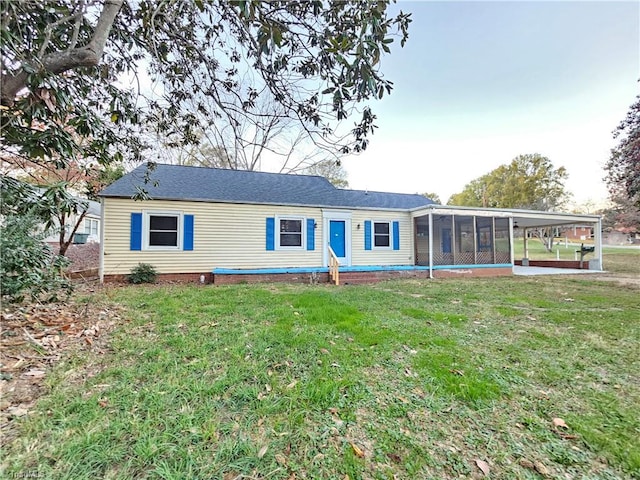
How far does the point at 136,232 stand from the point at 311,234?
19.3 feet

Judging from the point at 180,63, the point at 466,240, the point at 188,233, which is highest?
the point at 180,63

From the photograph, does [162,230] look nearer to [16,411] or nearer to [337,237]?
[337,237]

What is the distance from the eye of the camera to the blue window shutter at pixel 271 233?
1026 cm

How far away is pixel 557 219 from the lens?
13.0 m

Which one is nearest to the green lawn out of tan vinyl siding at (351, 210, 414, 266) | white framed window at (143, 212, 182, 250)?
white framed window at (143, 212, 182, 250)

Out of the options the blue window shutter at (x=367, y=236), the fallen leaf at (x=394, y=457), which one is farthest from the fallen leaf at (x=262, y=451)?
the blue window shutter at (x=367, y=236)

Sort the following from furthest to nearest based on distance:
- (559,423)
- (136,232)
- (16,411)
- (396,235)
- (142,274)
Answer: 1. (396,235)
2. (136,232)
3. (142,274)
4. (559,423)
5. (16,411)

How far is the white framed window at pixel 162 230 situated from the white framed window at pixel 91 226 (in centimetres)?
1648

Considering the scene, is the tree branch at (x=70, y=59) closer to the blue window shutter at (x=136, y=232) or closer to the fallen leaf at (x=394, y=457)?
the fallen leaf at (x=394, y=457)

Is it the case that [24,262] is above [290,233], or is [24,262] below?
below

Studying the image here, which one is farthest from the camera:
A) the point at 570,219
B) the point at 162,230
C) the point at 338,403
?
the point at 570,219

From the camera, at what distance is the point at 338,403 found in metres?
2.32

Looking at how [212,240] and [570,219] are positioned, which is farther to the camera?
[570,219]

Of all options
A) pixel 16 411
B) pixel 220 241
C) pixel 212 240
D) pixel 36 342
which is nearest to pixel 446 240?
pixel 220 241
